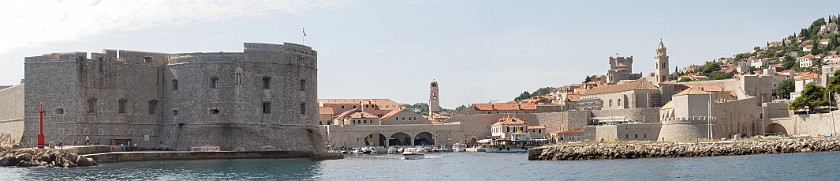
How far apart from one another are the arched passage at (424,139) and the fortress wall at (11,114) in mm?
38236

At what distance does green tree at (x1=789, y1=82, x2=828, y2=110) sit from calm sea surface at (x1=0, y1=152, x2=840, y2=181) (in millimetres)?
26923

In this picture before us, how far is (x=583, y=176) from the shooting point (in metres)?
37.6

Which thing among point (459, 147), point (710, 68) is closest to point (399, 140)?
point (459, 147)

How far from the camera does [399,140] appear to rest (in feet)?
289

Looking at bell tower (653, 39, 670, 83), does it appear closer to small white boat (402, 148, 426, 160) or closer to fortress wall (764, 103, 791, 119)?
fortress wall (764, 103, 791, 119)

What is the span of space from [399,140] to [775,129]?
27.4 m

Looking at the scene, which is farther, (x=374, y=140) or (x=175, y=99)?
(x=374, y=140)

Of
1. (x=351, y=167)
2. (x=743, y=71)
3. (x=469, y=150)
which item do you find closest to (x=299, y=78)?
(x=351, y=167)

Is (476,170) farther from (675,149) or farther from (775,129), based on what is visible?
(775,129)

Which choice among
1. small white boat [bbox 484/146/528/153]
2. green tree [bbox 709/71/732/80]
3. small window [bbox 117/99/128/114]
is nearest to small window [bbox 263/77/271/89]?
small window [bbox 117/99/128/114]

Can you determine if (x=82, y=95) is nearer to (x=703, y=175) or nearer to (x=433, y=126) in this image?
(x=703, y=175)

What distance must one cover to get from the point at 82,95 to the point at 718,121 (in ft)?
132

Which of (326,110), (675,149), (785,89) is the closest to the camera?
(675,149)

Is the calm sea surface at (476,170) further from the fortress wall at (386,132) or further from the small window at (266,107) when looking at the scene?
the fortress wall at (386,132)
